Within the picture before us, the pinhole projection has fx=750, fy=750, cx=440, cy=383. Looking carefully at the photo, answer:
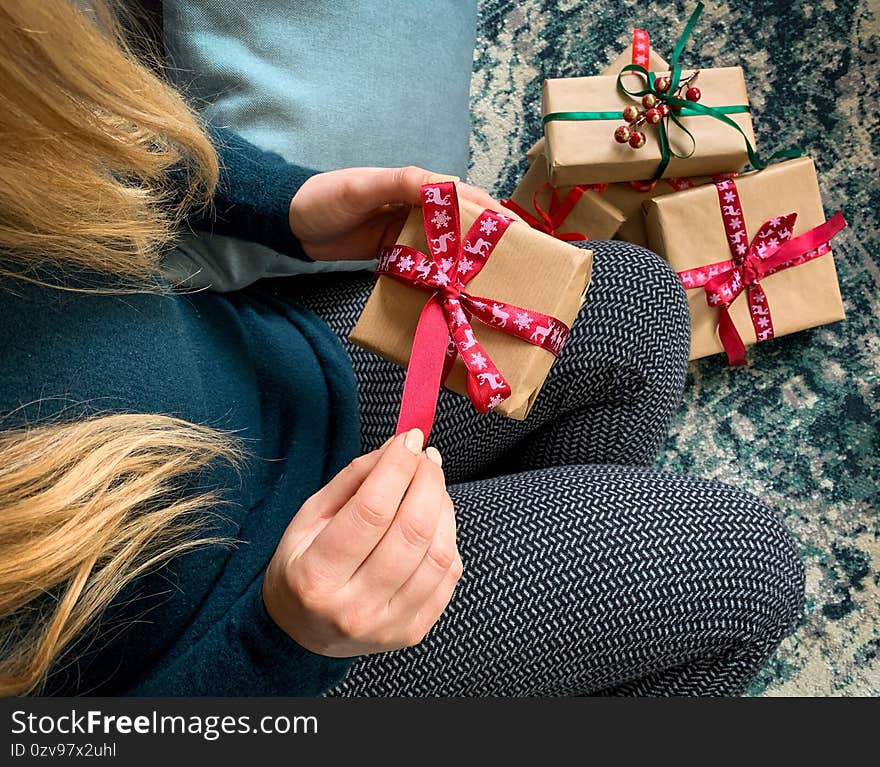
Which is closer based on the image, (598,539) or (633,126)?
(598,539)

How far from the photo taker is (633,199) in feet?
3.01

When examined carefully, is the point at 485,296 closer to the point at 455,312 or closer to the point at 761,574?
the point at 455,312

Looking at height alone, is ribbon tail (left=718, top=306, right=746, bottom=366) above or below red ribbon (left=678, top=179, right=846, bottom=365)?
below

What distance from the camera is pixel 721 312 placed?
92 cm

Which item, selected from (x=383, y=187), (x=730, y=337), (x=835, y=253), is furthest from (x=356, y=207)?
(x=835, y=253)

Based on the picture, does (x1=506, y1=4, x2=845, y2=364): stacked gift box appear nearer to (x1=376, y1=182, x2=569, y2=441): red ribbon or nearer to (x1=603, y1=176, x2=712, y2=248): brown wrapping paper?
(x1=603, y1=176, x2=712, y2=248): brown wrapping paper

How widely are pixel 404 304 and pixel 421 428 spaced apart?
0.37 ft

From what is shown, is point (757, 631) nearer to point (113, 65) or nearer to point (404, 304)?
point (404, 304)

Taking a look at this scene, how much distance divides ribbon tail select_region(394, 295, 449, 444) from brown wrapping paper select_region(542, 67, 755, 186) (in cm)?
36

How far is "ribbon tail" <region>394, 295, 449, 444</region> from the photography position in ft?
1.77

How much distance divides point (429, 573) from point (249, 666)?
0.14m

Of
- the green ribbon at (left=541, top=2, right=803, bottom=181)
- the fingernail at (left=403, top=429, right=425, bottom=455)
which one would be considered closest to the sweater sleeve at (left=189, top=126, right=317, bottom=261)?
the fingernail at (left=403, top=429, right=425, bottom=455)

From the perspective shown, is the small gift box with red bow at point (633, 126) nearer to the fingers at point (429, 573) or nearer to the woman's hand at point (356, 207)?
the woman's hand at point (356, 207)

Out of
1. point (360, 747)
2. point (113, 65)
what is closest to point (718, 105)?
point (113, 65)
